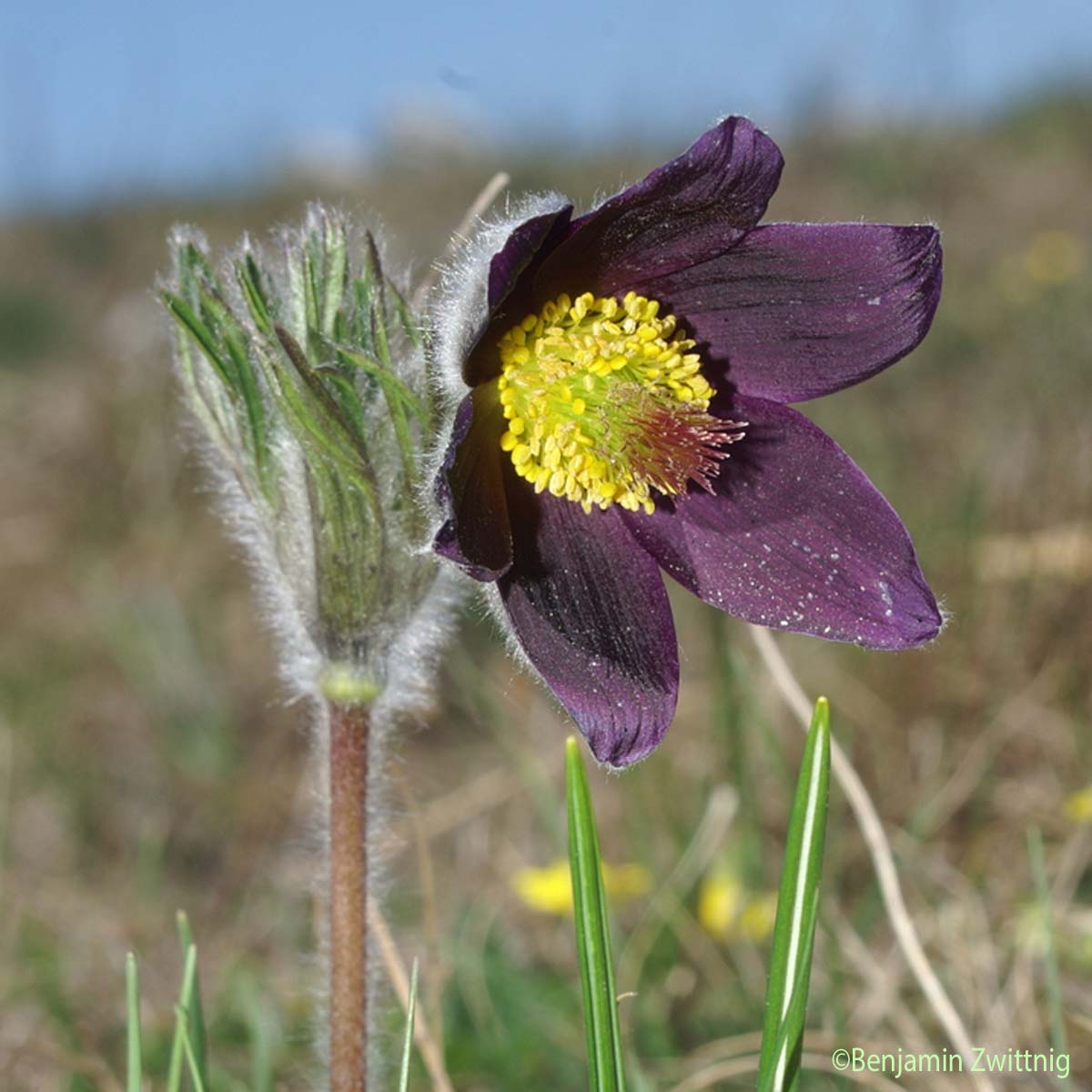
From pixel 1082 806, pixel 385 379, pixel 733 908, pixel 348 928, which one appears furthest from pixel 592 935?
pixel 733 908

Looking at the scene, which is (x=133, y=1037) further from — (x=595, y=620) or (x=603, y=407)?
(x=603, y=407)

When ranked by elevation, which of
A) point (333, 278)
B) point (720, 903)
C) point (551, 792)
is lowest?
point (720, 903)

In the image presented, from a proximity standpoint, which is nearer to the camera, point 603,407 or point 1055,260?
point 603,407

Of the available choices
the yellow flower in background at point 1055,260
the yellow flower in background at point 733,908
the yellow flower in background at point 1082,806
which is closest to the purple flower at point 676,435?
the yellow flower in background at point 1082,806

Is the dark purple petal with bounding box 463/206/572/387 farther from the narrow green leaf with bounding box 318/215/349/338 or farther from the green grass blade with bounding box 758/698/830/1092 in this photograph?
the green grass blade with bounding box 758/698/830/1092

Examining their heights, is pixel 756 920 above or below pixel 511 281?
below

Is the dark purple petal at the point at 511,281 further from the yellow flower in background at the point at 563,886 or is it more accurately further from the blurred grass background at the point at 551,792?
the yellow flower in background at the point at 563,886

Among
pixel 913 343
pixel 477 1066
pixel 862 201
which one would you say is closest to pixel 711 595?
pixel 913 343
